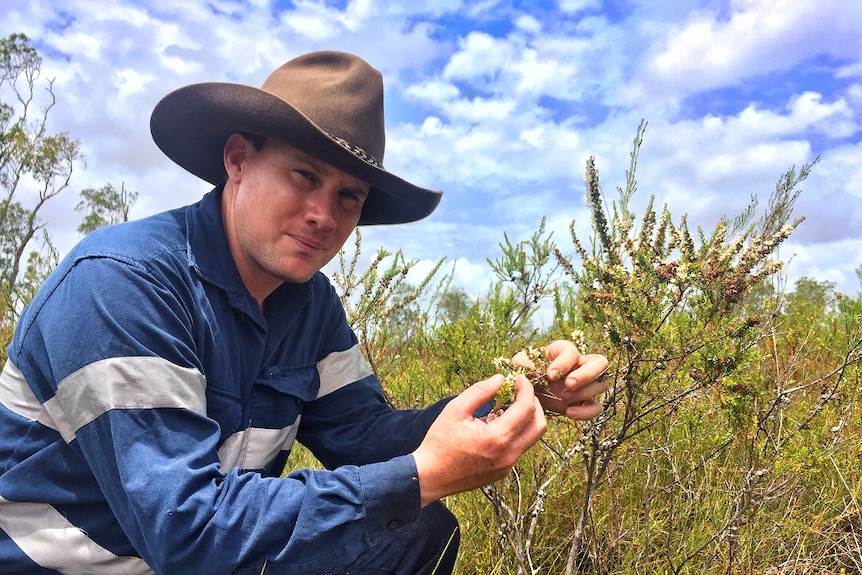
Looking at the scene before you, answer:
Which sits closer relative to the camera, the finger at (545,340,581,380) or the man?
the man

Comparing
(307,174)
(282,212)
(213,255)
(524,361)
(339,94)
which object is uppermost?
(339,94)

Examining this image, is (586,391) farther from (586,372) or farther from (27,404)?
(27,404)

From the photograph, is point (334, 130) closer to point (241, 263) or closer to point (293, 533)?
point (241, 263)

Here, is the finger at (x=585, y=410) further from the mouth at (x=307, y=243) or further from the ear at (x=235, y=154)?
the ear at (x=235, y=154)

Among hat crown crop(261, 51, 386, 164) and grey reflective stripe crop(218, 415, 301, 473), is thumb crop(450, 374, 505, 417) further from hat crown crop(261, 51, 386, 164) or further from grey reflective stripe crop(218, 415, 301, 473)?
hat crown crop(261, 51, 386, 164)

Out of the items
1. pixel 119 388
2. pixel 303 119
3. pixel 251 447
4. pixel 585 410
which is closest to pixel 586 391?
pixel 585 410

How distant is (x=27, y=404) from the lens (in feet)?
6.08

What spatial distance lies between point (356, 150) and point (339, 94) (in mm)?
241

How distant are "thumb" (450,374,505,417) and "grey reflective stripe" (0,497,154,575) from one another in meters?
1.12

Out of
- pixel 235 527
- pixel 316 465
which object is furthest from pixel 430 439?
pixel 316 465

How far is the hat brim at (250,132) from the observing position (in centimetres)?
212

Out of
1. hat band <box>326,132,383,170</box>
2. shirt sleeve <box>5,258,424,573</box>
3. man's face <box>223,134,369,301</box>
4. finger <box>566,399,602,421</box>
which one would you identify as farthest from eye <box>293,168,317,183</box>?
finger <box>566,399,602,421</box>

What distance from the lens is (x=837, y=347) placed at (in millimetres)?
4402

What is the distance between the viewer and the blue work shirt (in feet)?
5.06
